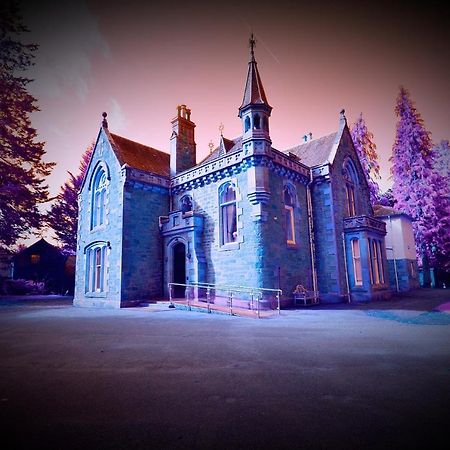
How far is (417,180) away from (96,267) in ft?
97.7

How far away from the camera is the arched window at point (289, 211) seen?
53.6 ft

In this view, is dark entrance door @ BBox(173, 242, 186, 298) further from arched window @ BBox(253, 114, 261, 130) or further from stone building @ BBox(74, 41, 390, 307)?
arched window @ BBox(253, 114, 261, 130)

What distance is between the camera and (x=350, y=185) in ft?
66.9

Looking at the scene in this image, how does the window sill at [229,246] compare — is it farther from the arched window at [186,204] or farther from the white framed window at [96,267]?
the white framed window at [96,267]

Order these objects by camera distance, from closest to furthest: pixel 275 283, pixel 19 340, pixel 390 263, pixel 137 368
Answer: pixel 137 368
pixel 19 340
pixel 275 283
pixel 390 263

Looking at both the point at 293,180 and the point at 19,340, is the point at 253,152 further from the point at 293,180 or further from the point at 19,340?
the point at 19,340

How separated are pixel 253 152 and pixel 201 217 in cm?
491

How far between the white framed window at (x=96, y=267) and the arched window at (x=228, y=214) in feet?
24.9

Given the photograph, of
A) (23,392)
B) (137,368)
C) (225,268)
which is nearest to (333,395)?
(137,368)

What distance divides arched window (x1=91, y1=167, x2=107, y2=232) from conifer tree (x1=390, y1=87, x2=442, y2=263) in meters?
27.2

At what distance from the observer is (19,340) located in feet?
23.6

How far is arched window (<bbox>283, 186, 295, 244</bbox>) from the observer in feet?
53.6

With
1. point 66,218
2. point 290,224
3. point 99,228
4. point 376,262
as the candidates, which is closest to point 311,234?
point 290,224

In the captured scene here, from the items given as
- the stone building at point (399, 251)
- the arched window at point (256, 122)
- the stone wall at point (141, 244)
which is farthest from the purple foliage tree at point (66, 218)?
the stone building at point (399, 251)
